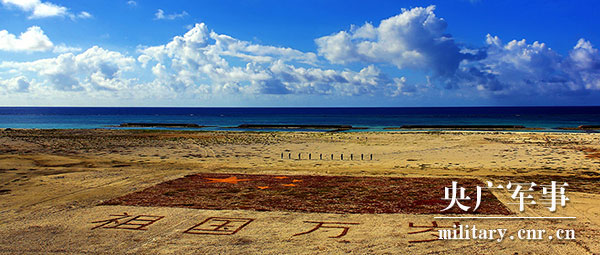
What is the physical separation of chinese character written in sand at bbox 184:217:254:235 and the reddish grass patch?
1.42 m

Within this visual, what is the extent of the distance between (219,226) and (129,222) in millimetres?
2678

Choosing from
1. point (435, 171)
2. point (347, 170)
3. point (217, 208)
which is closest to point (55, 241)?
point (217, 208)

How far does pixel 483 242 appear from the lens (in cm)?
1005

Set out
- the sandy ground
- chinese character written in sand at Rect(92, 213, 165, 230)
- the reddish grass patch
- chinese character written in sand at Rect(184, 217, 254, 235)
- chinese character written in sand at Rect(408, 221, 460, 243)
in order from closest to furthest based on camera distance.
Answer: the sandy ground → chinese character written in sand at Rect(408, 221, 460, 243) → chinese character written in sand at Rect(184, 217, 254, 235) → chinese character written in sand at Rect(92, 213, 165, 230) → the reddish grass patch

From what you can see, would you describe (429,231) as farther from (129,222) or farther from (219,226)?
(129,222)

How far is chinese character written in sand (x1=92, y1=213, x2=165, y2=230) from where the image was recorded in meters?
11.4

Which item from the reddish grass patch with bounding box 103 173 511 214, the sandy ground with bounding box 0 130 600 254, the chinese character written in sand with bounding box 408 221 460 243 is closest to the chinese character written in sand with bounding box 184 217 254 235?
the sandy ground with bounding box 0 130 600 254

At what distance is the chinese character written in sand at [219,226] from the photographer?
35.8 ft

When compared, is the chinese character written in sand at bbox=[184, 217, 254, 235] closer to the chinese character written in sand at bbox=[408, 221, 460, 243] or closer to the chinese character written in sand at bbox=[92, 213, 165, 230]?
the chinese character written in sand at bbox=[92, 213, 165, 230]

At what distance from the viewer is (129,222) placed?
1180cm

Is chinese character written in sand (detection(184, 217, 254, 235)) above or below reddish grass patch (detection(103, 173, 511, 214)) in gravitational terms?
below

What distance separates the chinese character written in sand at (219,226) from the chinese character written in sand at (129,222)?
1.46 m

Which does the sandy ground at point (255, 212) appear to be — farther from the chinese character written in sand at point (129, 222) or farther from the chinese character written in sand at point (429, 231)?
the chinese character written in sand at point (129, 222)

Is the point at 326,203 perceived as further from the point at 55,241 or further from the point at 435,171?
the point at 435,171
